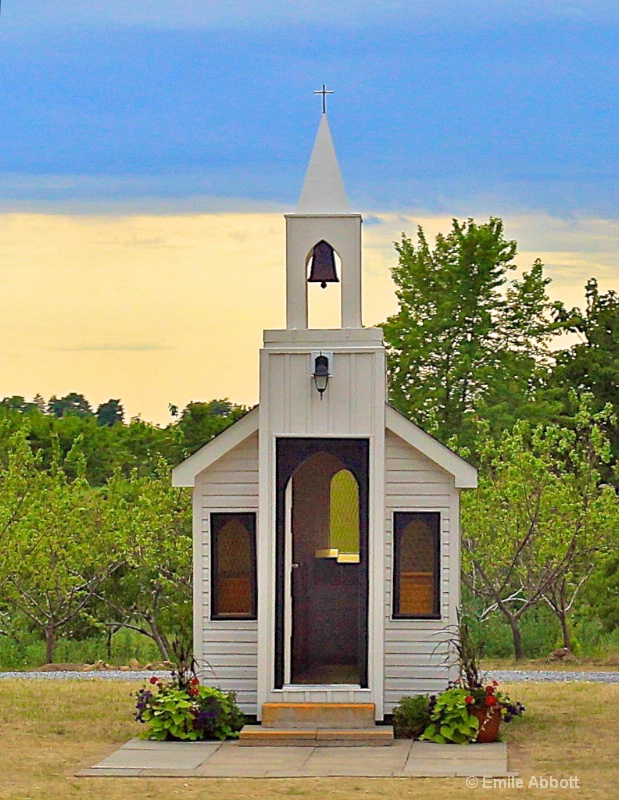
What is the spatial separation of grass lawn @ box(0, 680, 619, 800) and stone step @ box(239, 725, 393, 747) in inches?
44.3

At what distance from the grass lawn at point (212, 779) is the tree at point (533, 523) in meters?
4.23

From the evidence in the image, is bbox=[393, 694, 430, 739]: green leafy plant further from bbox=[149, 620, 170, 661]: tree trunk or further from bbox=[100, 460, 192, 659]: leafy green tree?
bbox=[149, 620, 170, 661]: tree trunk

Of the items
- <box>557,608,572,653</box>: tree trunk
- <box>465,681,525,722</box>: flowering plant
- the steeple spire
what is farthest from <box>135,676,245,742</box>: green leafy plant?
<box>557,608,572,653</box>: tree trunk

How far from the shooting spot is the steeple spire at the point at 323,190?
12.6 m

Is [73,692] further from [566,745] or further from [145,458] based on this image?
[145,458]

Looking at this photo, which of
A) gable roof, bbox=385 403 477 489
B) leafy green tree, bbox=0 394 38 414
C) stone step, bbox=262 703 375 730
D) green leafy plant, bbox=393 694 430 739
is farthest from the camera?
leafy green tree, bbox=0 394 38 414

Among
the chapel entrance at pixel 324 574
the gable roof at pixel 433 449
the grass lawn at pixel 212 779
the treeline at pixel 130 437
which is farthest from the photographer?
the treeline at pixel 130 437

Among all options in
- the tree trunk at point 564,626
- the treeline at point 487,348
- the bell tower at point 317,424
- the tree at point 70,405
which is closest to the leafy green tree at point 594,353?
the treeline at point 487,348

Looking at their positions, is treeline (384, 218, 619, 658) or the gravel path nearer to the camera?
the gravel path

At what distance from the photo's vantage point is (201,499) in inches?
496

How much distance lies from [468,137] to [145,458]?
10.1 m

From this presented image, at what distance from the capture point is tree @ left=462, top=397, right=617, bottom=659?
19656mm

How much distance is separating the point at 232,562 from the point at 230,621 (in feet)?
1.79

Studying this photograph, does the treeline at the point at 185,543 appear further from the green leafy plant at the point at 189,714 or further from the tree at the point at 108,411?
the tree at the point at 108,411
